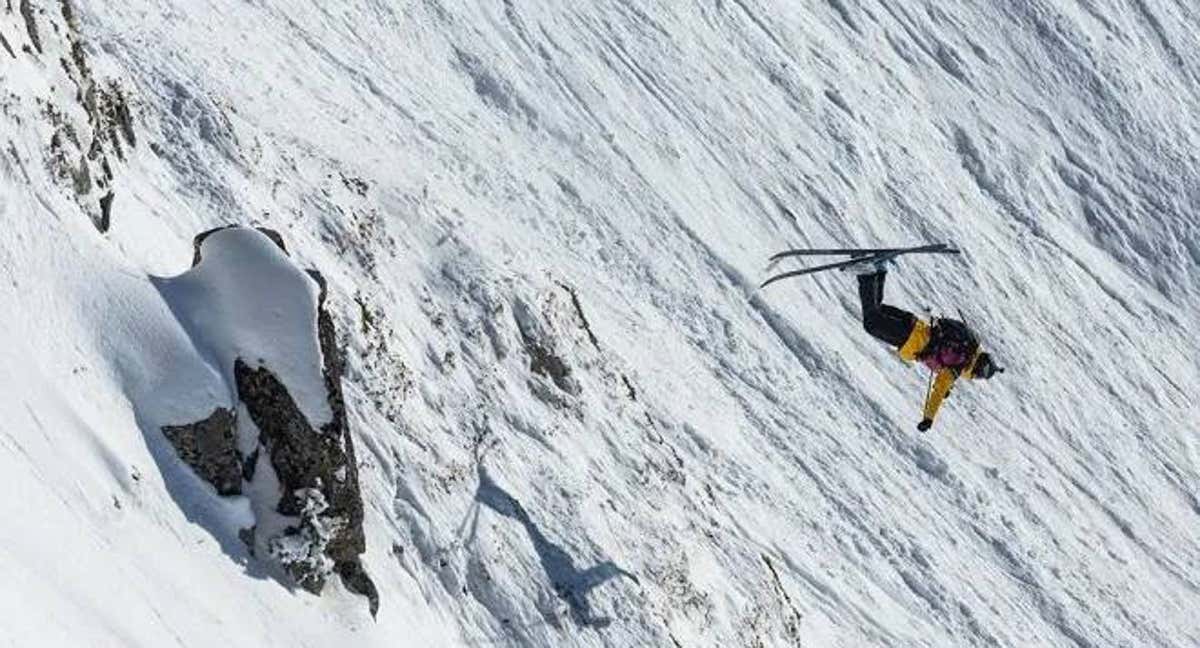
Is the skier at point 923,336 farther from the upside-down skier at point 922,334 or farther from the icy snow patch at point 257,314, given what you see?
the icy snow patch at point 257,314

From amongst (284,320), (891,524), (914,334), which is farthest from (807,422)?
(284,320)

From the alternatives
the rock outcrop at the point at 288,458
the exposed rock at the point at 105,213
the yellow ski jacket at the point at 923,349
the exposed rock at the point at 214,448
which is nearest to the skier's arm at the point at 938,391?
the yellow ski jacket at the point at 923,349

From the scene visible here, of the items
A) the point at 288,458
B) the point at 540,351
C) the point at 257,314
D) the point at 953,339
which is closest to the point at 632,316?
the point at 540,351

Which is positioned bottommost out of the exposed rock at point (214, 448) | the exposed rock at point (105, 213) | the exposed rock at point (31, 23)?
the exposed rock at point (214, 448)

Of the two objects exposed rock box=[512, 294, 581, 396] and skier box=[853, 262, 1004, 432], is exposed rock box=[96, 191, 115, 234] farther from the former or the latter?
skier box=[853, 262, 1004, 432]

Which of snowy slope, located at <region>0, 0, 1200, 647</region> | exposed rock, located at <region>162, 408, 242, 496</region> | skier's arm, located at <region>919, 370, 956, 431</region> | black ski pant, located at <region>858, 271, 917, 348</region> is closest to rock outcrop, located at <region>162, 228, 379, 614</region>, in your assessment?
exposed rock, located at <region>162, 408, 242, 496</region>

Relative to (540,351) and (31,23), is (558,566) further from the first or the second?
(31,23)
